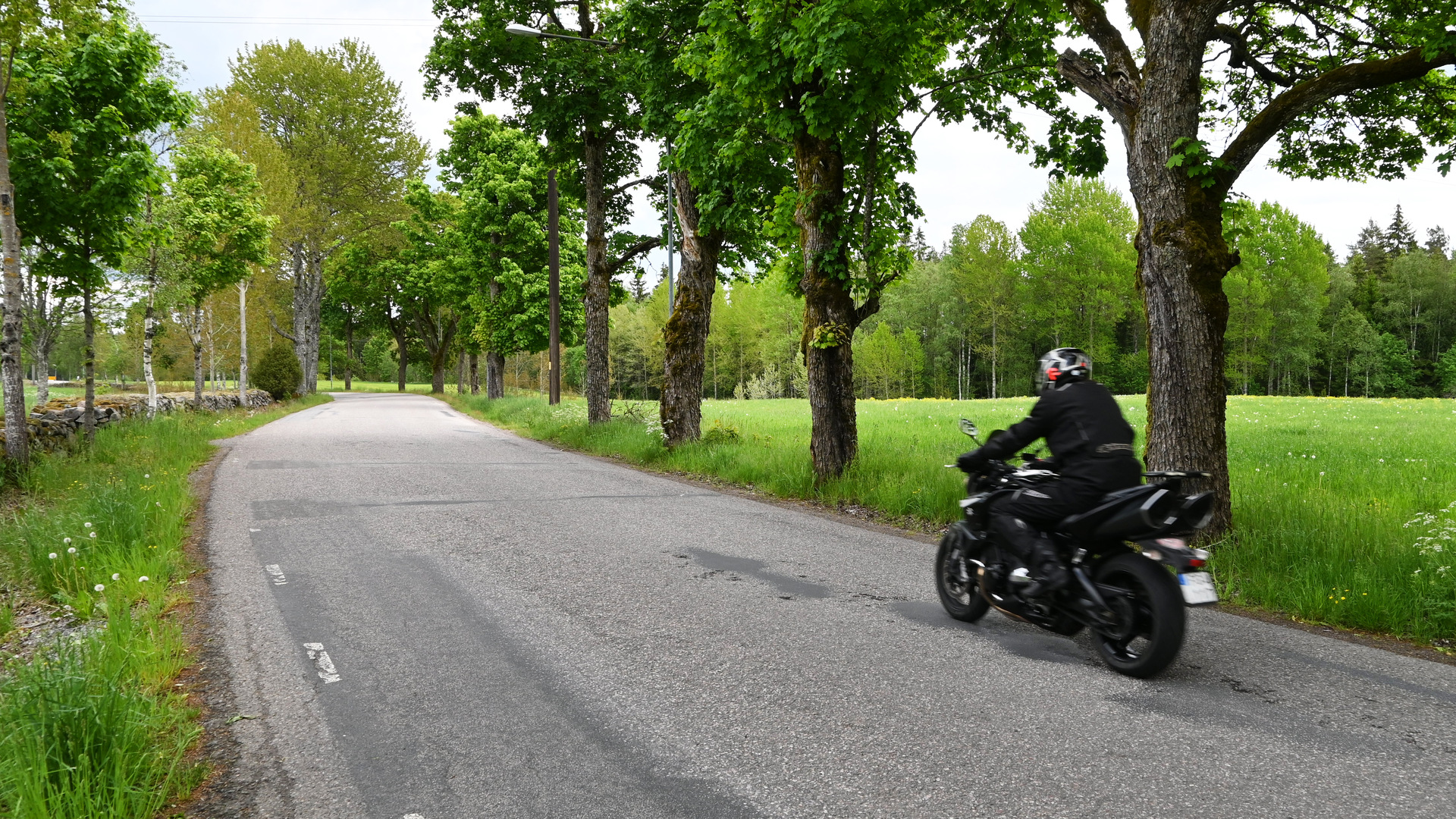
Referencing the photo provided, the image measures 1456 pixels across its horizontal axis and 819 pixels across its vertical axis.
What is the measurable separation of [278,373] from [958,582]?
112 ft

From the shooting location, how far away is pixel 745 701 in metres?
3.78

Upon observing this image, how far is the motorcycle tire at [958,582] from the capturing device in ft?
16.3

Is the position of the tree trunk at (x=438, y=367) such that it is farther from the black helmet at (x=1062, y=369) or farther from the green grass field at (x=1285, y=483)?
the black helmet at (x=1062, y=369)

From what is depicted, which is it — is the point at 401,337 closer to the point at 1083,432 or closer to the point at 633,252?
the point at 633,252

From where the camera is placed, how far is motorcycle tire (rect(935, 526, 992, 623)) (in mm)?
4977

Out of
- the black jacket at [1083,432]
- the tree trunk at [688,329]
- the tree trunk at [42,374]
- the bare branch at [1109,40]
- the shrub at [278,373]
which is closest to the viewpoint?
the black jacket at [1083,432]

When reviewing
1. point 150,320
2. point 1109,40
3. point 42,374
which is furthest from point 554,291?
point 1109,40

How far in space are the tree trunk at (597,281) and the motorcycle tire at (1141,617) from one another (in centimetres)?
1501

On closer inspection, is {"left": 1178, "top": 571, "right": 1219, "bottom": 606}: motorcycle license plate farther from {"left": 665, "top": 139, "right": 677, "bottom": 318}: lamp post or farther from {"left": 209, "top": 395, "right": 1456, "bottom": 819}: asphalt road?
{"left": 665, "top": 139, "right": 677, "bottom": 318}: lamp post

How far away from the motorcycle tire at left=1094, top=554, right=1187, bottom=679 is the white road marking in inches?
164

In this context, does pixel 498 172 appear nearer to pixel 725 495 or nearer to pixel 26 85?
pixel 26 85

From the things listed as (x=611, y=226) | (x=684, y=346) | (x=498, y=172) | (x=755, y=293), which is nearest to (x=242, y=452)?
(x=684, y=346)

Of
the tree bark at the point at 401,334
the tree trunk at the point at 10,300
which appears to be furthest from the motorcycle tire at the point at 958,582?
the tree bark at the point at 401,334

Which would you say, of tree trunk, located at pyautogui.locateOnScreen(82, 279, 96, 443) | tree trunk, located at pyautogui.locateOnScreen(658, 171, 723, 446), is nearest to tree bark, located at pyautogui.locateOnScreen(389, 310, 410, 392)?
tree trunk, located at pyautogui.locateOnScreen(82, 279, 96, 443)
